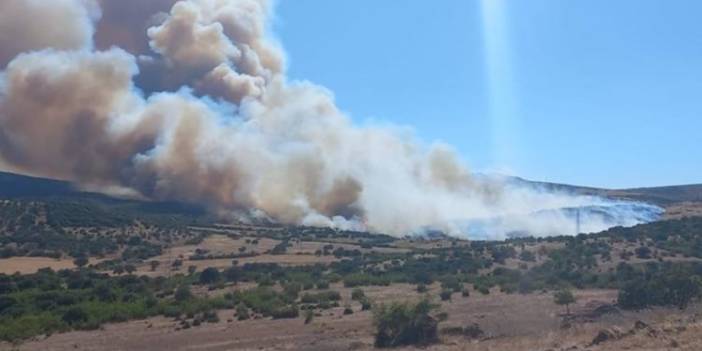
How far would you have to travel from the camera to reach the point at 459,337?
26.1 meters

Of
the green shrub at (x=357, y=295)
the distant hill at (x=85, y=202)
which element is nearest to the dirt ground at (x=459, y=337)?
the green shrub at (x=357, y=295)

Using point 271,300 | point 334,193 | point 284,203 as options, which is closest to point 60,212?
point 284,203

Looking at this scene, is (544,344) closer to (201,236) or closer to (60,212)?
(201,236)

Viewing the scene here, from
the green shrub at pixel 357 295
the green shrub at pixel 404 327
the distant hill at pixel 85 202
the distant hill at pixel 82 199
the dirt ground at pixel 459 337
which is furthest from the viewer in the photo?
the distant hill at pixel 82 199

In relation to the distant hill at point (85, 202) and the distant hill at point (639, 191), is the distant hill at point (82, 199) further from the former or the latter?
the distant hill at point (639, 191)

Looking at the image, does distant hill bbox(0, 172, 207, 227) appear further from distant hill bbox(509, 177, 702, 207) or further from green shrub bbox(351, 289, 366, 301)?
distant hill bbox(509, 177, 702, 207)

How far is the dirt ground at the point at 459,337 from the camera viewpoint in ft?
70.5

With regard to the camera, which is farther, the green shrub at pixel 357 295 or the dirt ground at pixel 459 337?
the green shrub at pixel 357 295

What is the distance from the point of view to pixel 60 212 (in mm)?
83250

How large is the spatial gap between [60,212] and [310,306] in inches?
2127

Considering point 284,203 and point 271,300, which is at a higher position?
point 284,203

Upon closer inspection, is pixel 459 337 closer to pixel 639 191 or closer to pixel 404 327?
pixel 404 327

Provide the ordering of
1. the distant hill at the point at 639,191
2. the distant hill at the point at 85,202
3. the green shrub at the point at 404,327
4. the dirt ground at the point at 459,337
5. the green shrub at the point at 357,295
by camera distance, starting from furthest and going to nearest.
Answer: the distant hill at the point at 639,191 → the distant hill at the point at 85,202 → the green shrub at the point at 357,295 → the green shrub at the point at 404,327 → the dirt ground at the point at 459,337

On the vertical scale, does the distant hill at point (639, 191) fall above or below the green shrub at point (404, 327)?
above
